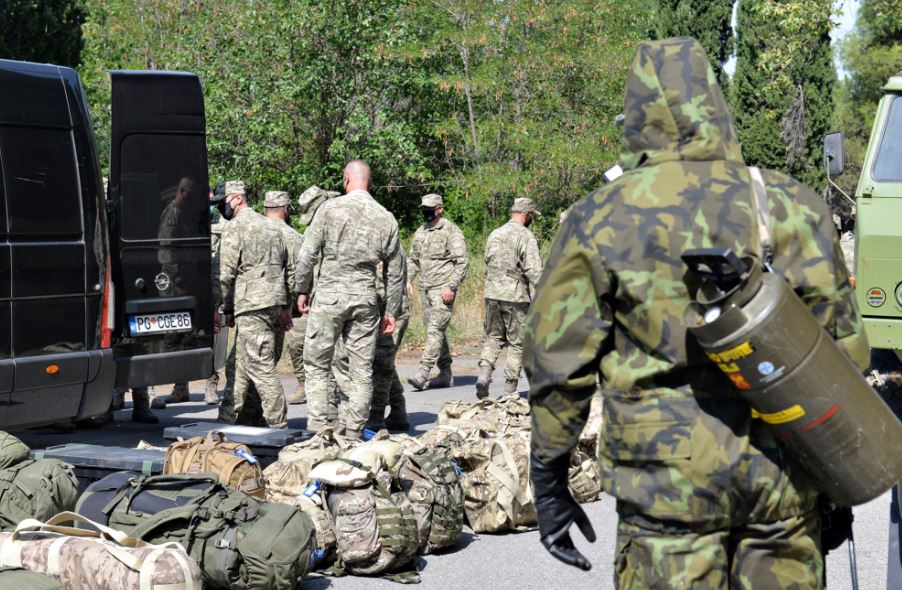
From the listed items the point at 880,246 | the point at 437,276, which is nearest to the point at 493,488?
the point at 880,246

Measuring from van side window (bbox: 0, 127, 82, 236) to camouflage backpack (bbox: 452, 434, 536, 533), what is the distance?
113 inches

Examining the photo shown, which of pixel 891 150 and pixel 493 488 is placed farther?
pixel 891 150

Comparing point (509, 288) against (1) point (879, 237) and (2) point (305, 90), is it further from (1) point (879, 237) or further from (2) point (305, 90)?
(2) point (305, 90)

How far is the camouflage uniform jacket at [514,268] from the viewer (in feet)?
36.8

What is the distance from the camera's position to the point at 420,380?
1206 centimetres

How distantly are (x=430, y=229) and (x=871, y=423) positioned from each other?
34.1 feet

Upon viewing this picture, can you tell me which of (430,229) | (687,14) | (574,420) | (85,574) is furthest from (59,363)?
(687,14)

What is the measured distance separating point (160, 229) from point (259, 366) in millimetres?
1293

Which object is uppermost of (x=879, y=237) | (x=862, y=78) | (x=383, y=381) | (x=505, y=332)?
(x=879, y=237)

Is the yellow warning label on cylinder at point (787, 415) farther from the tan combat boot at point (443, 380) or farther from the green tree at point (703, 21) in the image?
the green tree at point (703, 21)

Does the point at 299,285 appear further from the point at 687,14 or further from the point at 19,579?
the point at 687,14

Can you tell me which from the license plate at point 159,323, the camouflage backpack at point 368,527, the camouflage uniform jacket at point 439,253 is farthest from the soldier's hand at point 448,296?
the camouflage backpack at point 368,527

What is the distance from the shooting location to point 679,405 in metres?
2.77

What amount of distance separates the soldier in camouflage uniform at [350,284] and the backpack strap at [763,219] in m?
5.35
